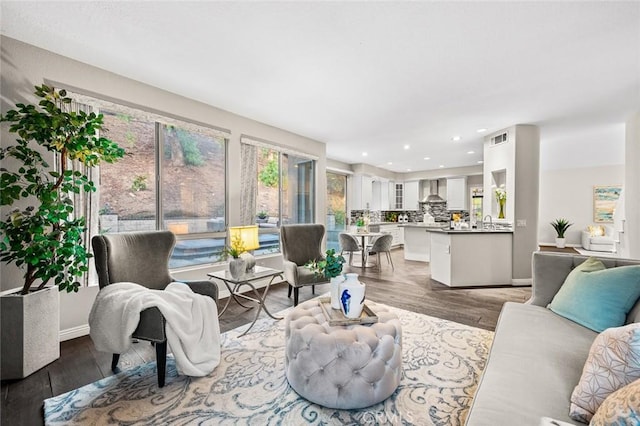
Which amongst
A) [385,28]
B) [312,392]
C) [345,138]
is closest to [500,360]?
[312,392]

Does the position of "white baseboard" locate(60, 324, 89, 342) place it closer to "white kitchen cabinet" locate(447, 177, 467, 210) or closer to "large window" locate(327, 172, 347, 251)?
"large window" locate(327, 172, 347, 251)

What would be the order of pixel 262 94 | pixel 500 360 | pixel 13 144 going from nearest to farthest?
pixel 500 360 → pixel 13 144 → pixel 262 94

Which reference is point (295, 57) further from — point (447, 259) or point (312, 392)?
point (447, 259)

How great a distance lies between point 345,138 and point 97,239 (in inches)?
173

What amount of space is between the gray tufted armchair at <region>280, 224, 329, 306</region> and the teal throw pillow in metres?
2.37

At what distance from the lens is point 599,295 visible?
176 centimetres

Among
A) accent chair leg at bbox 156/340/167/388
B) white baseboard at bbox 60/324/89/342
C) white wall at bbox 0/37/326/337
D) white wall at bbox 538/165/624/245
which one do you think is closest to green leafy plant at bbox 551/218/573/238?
white wall at bbox 538/165/624/245

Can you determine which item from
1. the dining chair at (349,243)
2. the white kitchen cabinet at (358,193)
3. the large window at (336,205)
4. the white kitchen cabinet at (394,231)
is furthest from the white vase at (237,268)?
the white kitchen cabinet at (394,231)

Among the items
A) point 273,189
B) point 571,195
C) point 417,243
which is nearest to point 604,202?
point 571,195

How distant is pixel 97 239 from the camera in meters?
2.25

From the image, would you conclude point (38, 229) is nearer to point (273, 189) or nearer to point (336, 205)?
point (273, 189)

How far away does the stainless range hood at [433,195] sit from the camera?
30.2 ft

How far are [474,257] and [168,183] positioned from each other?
475 centimetres

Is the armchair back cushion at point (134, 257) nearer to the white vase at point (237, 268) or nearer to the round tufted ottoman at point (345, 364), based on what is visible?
the white vase at point (237, 268)
